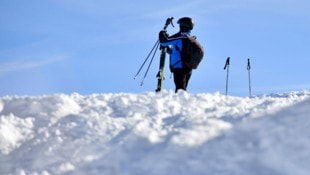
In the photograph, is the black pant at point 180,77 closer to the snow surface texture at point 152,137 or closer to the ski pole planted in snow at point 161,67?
the ski pole planted in snow at point 161,67

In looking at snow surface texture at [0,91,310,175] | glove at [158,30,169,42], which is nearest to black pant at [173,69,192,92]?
glove at [158,30,169,42]

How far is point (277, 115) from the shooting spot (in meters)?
7.32

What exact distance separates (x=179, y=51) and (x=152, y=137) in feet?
16.3

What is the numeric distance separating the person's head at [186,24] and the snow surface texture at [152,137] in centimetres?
378

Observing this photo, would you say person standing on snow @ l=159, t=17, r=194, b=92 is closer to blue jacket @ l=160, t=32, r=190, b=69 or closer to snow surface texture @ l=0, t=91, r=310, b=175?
blue jacket @ l=160, t=32, r=190, b=69

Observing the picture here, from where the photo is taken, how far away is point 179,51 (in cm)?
1182

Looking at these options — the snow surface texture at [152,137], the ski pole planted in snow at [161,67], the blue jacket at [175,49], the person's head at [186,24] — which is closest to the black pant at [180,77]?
the blue jacket at [175,49]

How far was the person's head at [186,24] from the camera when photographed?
11961mm

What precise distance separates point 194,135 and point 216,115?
74 cm

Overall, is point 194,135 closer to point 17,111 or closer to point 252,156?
point 252,156

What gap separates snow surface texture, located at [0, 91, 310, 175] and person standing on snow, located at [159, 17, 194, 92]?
343 cm

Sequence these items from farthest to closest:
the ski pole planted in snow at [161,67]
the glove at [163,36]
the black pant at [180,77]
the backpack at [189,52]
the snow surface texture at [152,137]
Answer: the ski pole planted in snow at [161,67]
the glove at [163,36]
the black pant at [180,77]
the backpack at [189,52]
the snow surface texture at [152,137]

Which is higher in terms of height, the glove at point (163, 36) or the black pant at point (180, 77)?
the glove at point (163, 36)

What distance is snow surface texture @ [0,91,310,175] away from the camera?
6.52 m
